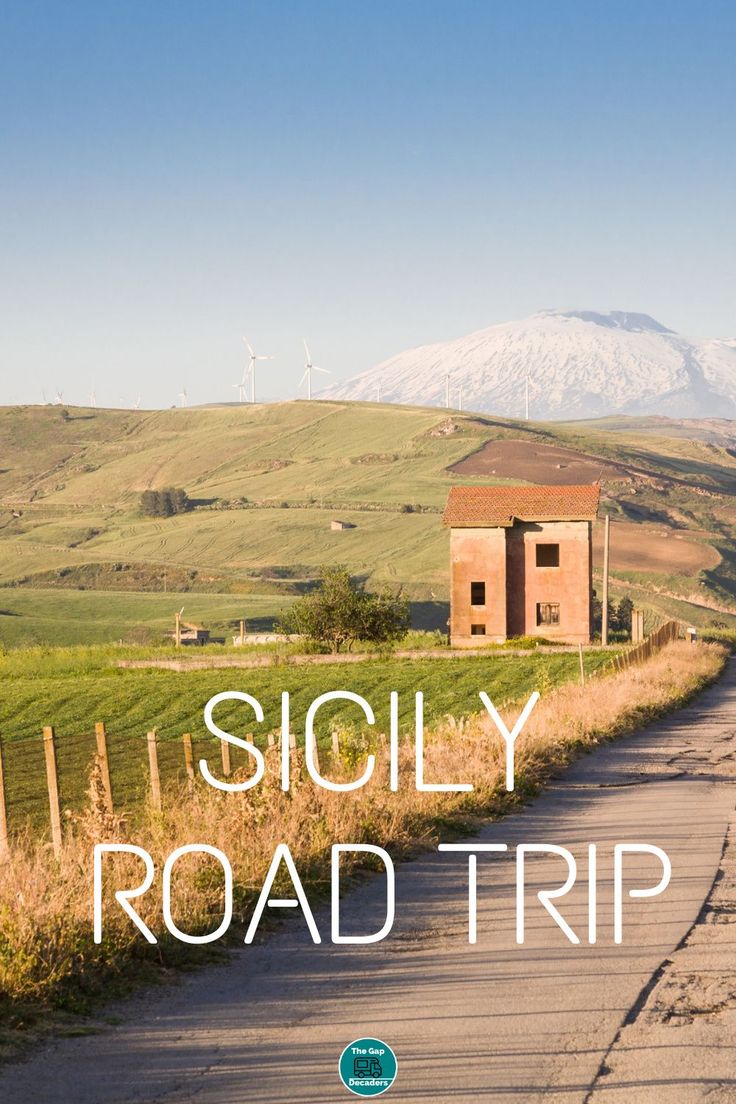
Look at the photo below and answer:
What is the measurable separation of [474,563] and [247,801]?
64.8 metres

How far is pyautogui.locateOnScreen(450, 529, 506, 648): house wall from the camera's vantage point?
76812 mm

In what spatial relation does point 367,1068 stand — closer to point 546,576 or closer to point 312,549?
point 546,576

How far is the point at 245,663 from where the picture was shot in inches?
2630

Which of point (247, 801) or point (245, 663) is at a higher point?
point (247, 801)

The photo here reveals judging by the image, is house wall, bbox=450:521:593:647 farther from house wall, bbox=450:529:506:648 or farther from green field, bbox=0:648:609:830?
green field, bbox=0:648:609:830

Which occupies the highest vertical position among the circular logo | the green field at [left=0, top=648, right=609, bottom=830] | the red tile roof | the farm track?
the red tile roof

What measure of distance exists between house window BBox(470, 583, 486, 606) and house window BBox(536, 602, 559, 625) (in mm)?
2913

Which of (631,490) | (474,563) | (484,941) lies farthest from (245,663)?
(631,490)

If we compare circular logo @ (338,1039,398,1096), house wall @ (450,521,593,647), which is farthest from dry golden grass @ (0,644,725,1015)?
house wall @ (450,521,593,647)

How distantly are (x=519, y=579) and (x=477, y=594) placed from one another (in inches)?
92.8

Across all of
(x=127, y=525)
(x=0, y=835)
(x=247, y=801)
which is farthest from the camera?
(x=127, y=525)

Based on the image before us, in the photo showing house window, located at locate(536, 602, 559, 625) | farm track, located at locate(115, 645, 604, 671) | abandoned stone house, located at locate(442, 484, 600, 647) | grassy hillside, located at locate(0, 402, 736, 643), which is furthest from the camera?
grassy hillside, located at locate(0, 402, 736, 643)

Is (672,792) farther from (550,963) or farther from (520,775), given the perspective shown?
(550,963)

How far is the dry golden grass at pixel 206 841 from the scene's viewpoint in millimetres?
8766
